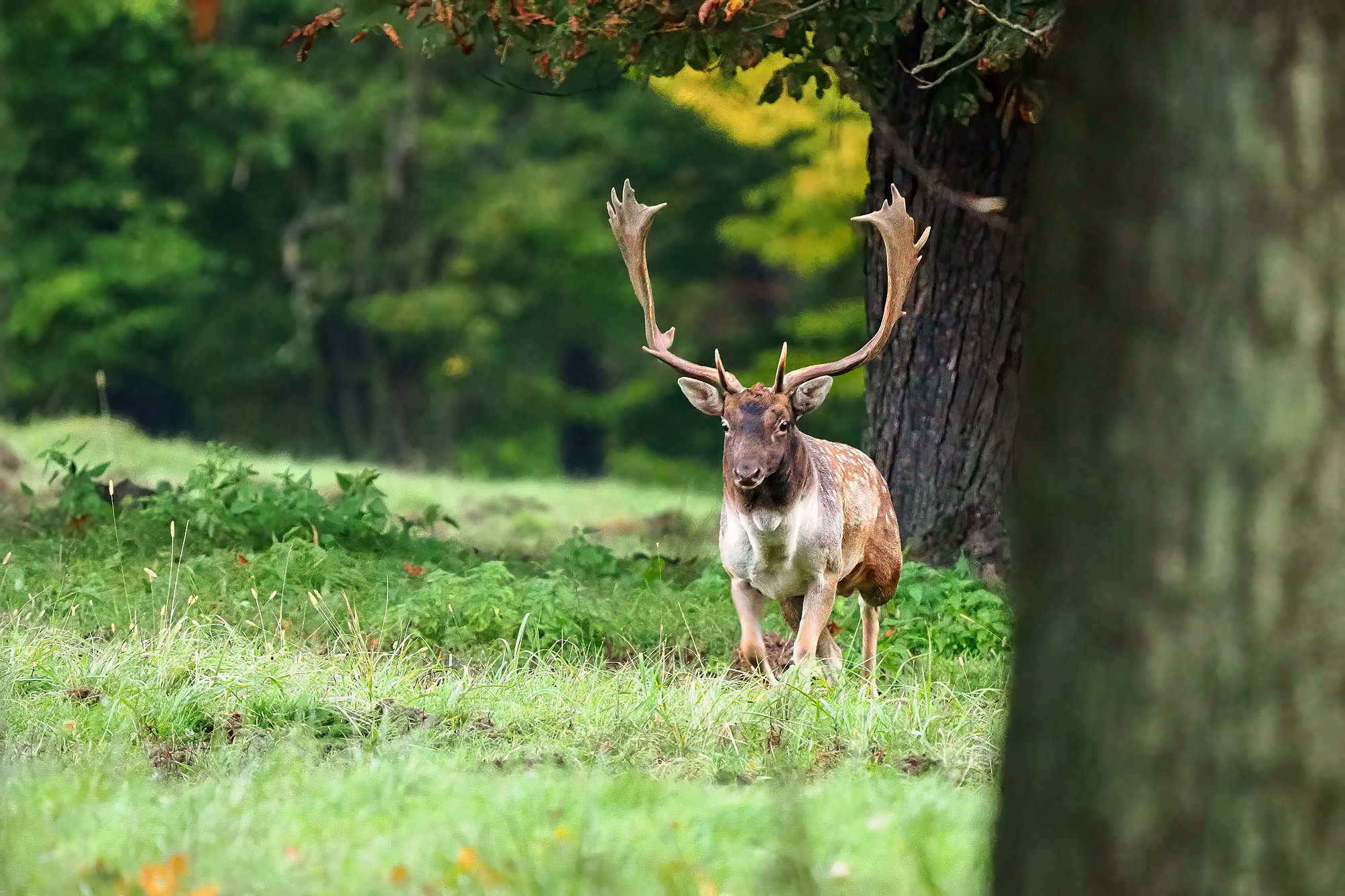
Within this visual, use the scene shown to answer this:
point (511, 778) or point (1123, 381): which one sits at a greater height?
point (1123, 381)

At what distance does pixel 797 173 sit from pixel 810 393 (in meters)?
15.3

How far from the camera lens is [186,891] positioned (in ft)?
12.0

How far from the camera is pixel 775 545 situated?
7828 mm

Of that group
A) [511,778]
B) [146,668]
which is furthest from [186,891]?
[146,668]

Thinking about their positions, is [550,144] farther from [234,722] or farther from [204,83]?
[234,722]

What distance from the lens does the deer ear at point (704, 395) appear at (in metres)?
8.00

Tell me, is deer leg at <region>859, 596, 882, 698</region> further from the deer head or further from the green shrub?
the deer head

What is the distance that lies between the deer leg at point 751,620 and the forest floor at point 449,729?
0.38 m

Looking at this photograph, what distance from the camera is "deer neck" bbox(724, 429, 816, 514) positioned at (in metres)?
7.73

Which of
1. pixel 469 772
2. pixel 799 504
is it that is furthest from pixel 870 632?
pixel 469 772

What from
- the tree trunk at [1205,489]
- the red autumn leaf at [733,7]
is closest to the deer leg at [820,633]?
the red autumn leaf at [733,7]

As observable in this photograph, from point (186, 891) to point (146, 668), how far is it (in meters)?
3.13

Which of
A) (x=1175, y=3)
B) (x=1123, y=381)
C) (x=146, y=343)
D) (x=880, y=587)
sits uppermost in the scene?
(x=1175, y=3)

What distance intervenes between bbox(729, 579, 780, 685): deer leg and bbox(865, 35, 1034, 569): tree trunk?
2.48 meters
